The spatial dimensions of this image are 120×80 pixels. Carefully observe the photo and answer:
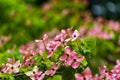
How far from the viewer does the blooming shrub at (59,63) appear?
12.0 ft

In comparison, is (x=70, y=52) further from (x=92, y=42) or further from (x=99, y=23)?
(x=99, y=23)

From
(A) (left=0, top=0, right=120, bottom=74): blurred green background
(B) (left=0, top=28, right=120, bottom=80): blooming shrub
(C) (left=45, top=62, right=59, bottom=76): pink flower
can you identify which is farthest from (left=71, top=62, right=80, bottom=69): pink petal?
(A) (left=0, top=0, right=120, bottom=74): blurred green background

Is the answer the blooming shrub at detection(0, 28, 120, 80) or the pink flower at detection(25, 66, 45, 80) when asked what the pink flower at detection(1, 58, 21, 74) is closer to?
the blooming shrub at detection(0, 28, 120, 80)

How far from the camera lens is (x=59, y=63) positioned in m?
3.70

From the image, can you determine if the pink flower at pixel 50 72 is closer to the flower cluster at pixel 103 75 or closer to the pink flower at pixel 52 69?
the pink flower at pixel 52 69

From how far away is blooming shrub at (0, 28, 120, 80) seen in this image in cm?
367

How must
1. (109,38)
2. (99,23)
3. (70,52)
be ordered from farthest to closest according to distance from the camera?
(99,23) < (109,38) < (70,52)

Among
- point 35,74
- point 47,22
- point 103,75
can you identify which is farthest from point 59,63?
point 47,22

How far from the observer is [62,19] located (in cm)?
945

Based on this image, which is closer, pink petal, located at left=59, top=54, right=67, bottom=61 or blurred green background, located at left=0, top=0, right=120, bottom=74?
pink petal, located at left=59, top=54, right=67, bottom=61

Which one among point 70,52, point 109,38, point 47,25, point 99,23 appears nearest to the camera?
point 70,52

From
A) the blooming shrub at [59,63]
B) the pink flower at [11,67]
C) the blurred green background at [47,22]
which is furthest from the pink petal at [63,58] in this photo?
the blurred green background at [47,22]

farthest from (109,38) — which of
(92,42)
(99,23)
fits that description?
(92,42)

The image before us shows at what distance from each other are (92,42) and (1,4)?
4876mm
